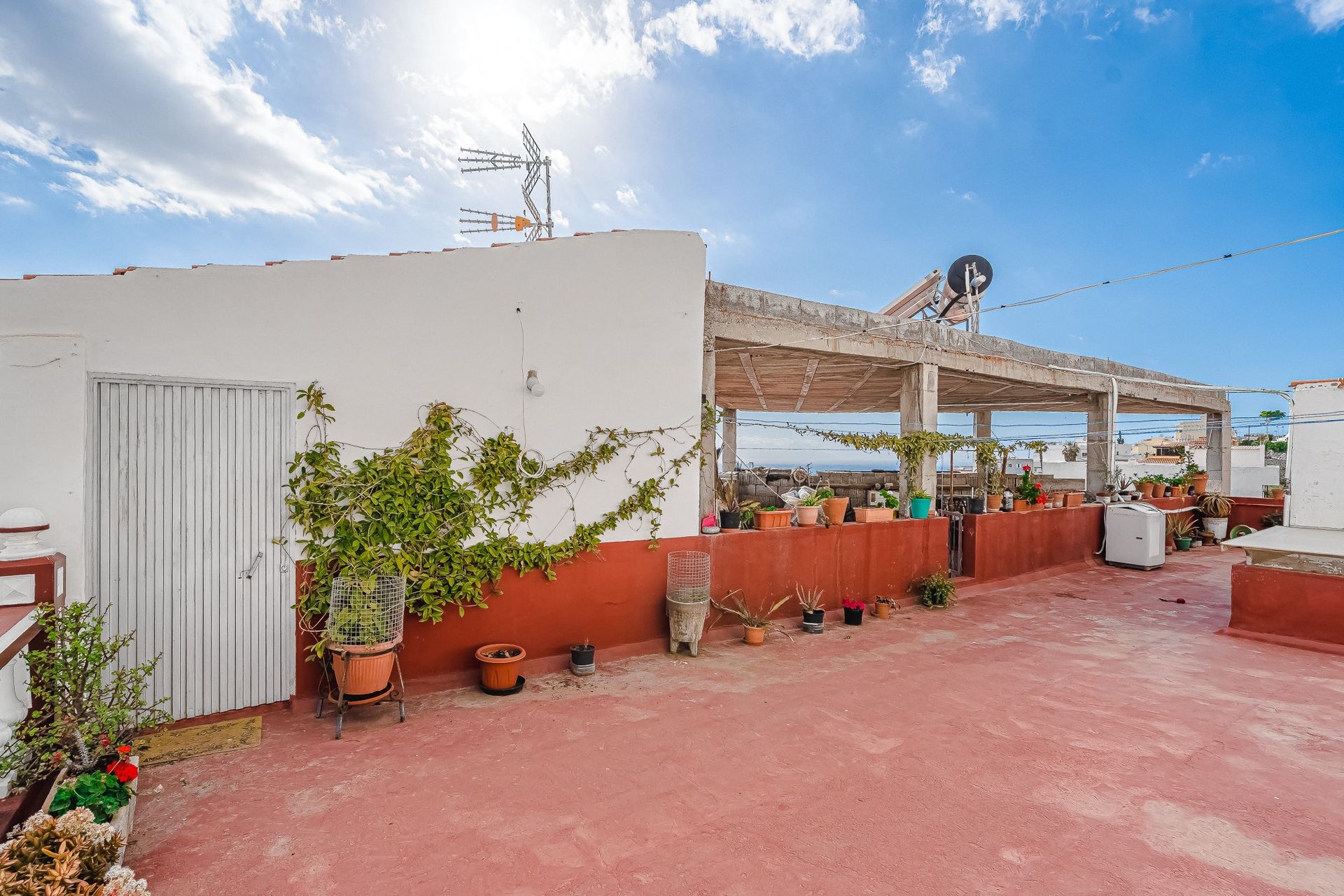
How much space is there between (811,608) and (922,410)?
3451 mm

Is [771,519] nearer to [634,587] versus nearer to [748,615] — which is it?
[748,615]

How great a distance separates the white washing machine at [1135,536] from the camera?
1001 centimetres

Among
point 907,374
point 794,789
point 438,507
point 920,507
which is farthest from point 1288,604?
point 438,507

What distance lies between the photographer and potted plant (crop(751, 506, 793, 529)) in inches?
250

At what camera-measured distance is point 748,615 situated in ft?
20.0

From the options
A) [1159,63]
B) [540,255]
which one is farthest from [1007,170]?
[540,255]

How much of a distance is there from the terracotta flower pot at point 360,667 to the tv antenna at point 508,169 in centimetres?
479

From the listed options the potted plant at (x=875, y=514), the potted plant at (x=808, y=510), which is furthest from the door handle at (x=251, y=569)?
the potted plant at (x=875, y=514)

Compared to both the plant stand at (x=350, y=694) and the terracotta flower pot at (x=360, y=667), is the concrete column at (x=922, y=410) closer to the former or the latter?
the plant stand at (x=350, y=694)

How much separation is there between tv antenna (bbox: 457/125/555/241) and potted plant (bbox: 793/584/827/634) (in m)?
5.21

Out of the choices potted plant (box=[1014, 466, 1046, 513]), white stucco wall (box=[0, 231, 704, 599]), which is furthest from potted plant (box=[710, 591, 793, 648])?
potted plant (box=[1014, 466, 1046, 513])

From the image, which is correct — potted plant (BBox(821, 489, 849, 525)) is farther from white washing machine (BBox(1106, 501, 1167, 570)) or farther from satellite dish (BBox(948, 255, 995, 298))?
white washing machine (BBox(1106, 501, 1167, 570))

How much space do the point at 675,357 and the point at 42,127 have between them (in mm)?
6100

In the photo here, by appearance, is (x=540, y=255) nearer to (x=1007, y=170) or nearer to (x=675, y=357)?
(x=675, y=357)
